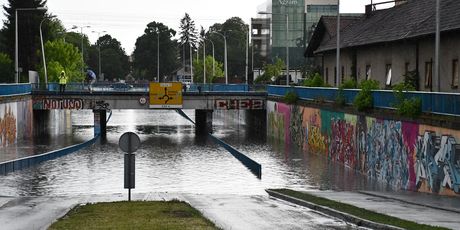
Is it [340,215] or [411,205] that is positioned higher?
[340,215]

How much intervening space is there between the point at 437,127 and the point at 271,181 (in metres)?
11.2

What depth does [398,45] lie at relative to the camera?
168 ft

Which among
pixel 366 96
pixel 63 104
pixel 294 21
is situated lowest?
pixel 63 104

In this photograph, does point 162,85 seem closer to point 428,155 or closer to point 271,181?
point 271,181

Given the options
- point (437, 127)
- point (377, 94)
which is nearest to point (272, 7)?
point (377, 94)

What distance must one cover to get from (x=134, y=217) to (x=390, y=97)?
18.8 metres

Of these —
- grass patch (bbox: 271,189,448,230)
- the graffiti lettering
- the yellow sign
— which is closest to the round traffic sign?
grass patch (bbox: 271,189,448,230)

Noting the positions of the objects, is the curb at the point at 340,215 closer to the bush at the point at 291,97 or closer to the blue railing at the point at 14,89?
the bush at the point at 291,97

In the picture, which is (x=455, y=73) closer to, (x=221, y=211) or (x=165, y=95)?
(x=221, y=211)

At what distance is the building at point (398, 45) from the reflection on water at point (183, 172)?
660 cm

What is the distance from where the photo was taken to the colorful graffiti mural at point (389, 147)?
29469mm

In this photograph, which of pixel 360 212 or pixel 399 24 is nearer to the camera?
pixel 360 212

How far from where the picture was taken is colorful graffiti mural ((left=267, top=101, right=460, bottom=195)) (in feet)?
96.7

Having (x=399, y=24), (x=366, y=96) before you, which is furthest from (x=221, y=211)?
(x=399, y=24)
